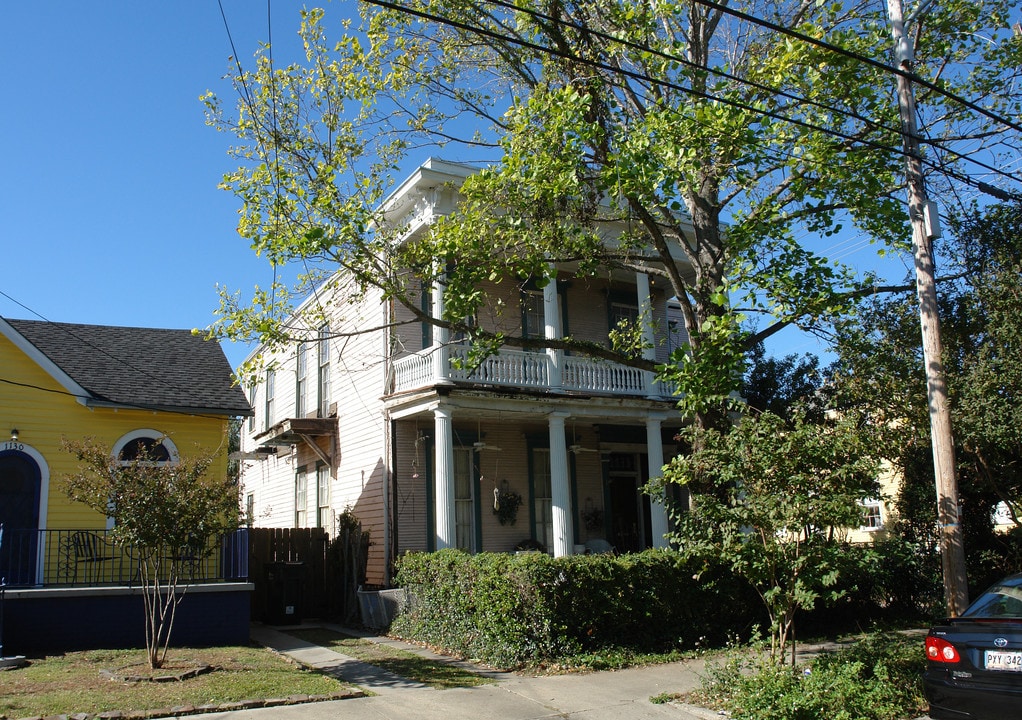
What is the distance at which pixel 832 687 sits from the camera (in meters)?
7.73

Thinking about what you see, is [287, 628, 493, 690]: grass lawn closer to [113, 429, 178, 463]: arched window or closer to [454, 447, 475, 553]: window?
[454, 447, 475, 553]: window

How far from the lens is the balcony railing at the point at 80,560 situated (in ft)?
41.1

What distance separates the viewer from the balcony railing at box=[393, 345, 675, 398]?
15.8 m

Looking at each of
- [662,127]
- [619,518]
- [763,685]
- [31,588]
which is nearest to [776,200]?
[662,127]

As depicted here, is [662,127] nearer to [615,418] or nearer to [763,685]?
[763,685]

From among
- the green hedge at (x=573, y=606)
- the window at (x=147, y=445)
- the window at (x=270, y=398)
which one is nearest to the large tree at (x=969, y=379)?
the green hedge at (x=573, y=606)

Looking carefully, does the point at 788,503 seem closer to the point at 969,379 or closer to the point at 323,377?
the point at 969,379

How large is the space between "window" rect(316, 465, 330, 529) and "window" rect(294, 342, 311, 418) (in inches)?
78.0

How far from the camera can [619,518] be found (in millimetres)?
19250

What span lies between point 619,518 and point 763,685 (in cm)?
1157

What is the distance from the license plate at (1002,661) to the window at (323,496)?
15467mm

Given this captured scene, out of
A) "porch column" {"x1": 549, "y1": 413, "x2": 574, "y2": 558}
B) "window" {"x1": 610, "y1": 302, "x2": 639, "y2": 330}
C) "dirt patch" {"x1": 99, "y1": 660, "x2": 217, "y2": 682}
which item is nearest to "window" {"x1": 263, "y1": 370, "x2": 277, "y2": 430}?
"window" {"x1": 610, "y1": 302, "x2": 639, "y2": 330}

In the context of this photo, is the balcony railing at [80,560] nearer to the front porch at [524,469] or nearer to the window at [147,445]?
the window at [147,445]

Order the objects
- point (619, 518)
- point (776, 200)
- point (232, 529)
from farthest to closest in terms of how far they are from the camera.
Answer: point (619, 518), point (776, 200), point (232, 529)
